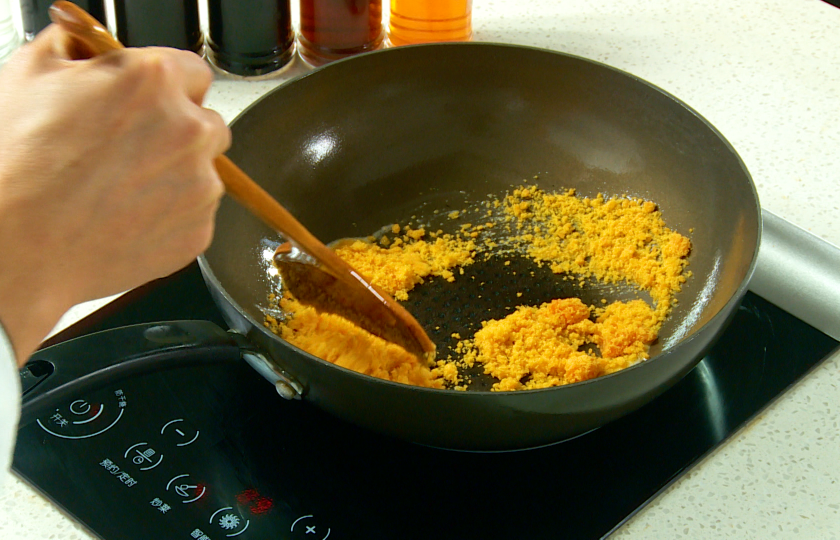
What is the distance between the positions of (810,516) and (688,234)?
0.33m

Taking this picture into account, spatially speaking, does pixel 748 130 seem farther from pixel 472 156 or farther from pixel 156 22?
pixel 156 22

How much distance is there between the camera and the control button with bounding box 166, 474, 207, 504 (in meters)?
0.59

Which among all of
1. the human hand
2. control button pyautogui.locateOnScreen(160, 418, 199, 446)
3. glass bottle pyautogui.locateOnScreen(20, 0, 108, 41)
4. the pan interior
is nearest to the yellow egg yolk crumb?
the pan interior

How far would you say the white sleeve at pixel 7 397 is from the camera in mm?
427

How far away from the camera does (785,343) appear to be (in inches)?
29.0

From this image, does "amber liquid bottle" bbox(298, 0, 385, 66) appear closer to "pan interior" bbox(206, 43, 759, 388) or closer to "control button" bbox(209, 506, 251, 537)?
"pan interior" bbox(206, 43, 759, 388)

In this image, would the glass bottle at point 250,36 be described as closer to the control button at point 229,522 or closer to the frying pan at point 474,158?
the frying pan at point 474,158

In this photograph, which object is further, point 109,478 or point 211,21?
point 211,21

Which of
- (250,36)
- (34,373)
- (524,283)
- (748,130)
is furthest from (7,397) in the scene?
(748,130)

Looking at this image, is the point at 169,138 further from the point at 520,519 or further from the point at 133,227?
the point at 520,519

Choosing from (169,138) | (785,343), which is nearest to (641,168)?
(785,343)

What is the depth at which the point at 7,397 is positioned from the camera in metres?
0.44

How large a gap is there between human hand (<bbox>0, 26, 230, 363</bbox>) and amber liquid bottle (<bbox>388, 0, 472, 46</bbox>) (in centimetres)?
59

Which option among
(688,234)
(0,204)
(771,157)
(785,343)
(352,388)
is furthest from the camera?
(771,157)
